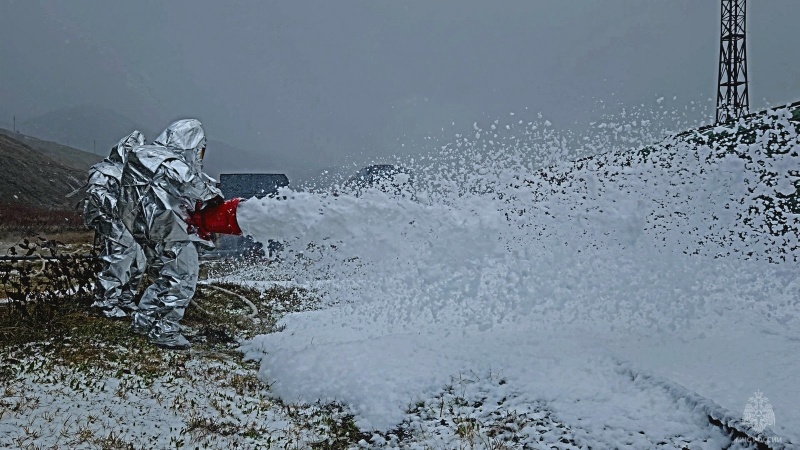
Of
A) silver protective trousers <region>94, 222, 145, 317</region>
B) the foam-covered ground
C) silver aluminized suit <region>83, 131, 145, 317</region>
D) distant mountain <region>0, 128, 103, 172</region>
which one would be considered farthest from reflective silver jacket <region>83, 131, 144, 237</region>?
distant mountain <region>0, 128, 103, 172</region>

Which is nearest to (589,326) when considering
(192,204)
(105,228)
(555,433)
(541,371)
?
(541,371)

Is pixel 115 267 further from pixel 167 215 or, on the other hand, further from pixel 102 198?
pixel 167 215

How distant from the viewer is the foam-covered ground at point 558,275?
3.95 metres

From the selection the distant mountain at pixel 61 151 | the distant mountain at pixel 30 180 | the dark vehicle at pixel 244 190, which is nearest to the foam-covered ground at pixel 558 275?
the dark vehicle at pixel 244 190

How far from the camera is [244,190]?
54.4 feet

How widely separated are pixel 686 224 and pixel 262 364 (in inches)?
179

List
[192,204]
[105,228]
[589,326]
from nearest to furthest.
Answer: [589,326], [192,204], [105,228]

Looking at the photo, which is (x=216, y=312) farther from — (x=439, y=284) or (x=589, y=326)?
(x=589, y=326)

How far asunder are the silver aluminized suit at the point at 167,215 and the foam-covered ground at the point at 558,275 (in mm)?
589

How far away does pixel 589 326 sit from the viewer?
4.84m

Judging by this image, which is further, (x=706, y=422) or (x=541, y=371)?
(x=541, y=371)

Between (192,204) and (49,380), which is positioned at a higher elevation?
(192,204)

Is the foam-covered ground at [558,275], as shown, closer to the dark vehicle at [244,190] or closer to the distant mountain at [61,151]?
the dark vehicle at [244,190]

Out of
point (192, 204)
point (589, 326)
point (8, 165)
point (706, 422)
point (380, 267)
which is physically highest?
point (8, 165)
